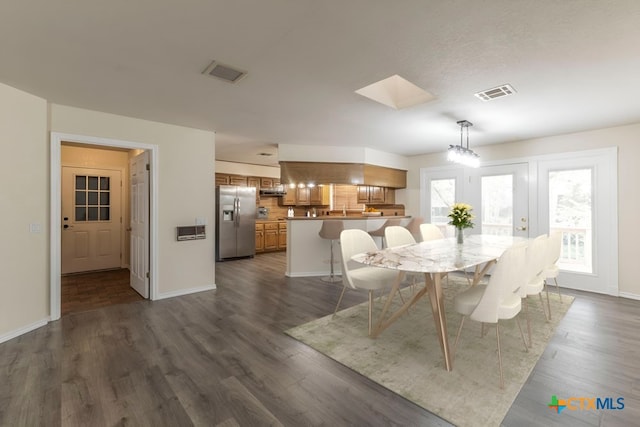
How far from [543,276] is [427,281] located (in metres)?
1.48

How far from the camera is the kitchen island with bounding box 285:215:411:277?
521 cm

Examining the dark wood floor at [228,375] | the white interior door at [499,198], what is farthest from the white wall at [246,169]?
the white interior door at [499,198]

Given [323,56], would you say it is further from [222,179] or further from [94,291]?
[222,179]

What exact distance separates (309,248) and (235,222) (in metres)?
2.72

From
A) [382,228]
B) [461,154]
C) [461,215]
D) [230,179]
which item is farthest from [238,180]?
[461,215]

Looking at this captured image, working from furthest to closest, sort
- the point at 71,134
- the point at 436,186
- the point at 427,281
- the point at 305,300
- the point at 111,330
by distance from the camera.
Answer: the point at 436,186, the point at 305,300, the point at 71,134, the point at 111,330, the point at 427,281

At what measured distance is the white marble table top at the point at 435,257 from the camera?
2.25 m

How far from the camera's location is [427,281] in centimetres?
251

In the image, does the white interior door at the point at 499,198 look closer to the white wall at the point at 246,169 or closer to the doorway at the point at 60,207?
the white wall at the point at 246,169

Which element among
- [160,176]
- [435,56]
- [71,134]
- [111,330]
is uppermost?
[435,56]

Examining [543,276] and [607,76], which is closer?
[607,76]

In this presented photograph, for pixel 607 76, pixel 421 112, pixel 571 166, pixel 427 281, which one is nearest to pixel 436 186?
pixel 571 166

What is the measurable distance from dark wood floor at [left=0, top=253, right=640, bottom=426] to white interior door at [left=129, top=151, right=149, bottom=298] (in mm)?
723

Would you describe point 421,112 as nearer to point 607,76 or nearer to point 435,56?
point 435,56
